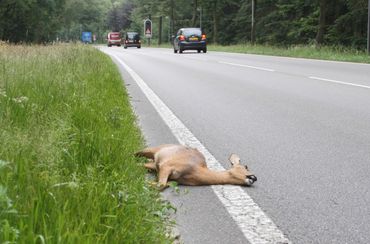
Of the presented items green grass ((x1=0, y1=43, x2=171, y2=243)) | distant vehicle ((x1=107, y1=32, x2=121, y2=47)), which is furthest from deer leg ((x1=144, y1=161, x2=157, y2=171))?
distant vehicle ((x1=107, y1=32, x2=121, y2=47))

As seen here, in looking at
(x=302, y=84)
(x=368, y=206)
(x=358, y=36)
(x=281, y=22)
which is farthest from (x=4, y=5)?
(x=368, y=206)

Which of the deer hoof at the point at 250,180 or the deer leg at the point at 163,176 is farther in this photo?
the deer hoof at the point at 250,180

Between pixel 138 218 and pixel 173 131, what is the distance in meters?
3.80

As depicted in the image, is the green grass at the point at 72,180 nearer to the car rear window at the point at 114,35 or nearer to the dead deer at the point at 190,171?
the dead deer at the point at 190,171

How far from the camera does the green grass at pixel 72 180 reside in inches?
92.3

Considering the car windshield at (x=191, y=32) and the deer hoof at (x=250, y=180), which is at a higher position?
the car windshield at (x=191, y=32)

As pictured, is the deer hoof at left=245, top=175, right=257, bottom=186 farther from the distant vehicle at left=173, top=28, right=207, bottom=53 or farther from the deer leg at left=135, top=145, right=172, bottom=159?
the distant vehicle at left=173, top=28, right=207, bottom=53

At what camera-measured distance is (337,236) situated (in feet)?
10.4

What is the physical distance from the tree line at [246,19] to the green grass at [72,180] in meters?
20.1

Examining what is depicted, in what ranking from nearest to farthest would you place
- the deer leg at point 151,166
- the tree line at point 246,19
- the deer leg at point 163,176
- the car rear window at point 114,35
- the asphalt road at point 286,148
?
the asphalt road at point 286,148 < the deer leg at point 163,176 < the deer leg at point 151,166 < the tree line at point 246,19 < the car rear window at point 114,35

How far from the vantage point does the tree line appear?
4159 centimetres

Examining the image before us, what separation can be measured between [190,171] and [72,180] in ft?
3.83

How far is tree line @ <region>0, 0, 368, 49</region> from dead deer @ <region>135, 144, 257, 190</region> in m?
21.2

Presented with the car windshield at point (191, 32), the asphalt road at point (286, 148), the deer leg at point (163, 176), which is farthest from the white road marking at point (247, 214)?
the car windshield at point (191, 32)
